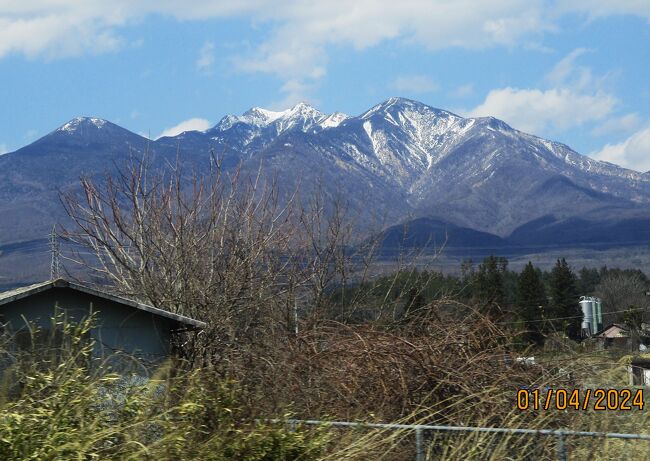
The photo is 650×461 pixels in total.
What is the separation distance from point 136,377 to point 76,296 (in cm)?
940

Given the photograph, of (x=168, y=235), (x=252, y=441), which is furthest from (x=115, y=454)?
(x=168, y=235)

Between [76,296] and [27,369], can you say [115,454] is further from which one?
[76,296]

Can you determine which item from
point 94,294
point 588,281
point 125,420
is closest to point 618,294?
point 588,281

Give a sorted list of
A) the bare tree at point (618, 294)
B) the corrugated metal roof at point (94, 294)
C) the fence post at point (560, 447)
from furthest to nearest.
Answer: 1. the bare tree at point (618, 294)
2. the corrugated metal roof at point (94, 294)
3. the fence post at point (560, 447)

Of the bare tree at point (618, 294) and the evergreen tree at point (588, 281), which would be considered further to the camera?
the evergreen tree at point (588, 281)

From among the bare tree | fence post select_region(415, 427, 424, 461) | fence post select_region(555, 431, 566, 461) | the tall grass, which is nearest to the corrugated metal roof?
the tall grass

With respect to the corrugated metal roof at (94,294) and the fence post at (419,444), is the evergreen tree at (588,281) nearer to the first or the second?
the corrugated metal roof at (94,294)

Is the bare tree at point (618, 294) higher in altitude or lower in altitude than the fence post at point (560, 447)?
lower

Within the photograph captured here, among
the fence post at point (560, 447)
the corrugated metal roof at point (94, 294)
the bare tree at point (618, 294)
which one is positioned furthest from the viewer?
the bare tree at point (618, 294)

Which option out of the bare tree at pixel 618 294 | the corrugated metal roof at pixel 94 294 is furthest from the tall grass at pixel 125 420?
the bare tree at pixel 618 294
